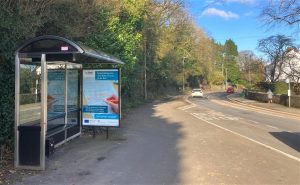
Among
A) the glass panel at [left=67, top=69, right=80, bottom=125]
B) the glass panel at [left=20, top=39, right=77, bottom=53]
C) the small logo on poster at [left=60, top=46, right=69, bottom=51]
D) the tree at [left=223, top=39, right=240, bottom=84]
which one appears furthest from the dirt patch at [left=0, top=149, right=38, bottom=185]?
the tree at [left=223, top=39, right=240, bottom=84]

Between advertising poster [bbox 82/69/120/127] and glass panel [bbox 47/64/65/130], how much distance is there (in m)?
1.20

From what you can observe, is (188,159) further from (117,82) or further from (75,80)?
(75,80)

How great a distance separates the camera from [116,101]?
13.2m

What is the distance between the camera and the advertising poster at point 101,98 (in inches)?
518

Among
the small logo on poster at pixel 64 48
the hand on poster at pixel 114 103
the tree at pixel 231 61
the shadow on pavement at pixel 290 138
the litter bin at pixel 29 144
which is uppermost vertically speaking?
the tree at pixel 231 61

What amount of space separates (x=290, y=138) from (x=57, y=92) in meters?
8.33

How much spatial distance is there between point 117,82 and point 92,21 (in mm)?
3883

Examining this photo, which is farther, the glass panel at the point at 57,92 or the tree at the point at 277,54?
the tree at the point at 277,54

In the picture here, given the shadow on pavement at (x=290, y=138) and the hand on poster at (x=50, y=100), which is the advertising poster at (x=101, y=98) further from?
the shadow on pavement at (x=290, y=138)

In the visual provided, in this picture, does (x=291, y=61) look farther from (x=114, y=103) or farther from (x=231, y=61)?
(x=231, y=61)

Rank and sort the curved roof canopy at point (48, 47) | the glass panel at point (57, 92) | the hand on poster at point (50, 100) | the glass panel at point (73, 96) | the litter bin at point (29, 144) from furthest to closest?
the glass panel at point (73, 96), the glass panel at point (57, 92), the hand on poster at point (50, 100), the curved roof canopy at point (48, 47), the litter bin at point (29, 144)

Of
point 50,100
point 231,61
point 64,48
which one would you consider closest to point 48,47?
point 64,48

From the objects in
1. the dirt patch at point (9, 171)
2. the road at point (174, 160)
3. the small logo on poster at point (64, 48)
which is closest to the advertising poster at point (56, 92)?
the road at point (174, 160)

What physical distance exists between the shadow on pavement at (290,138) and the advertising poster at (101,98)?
213 inches
